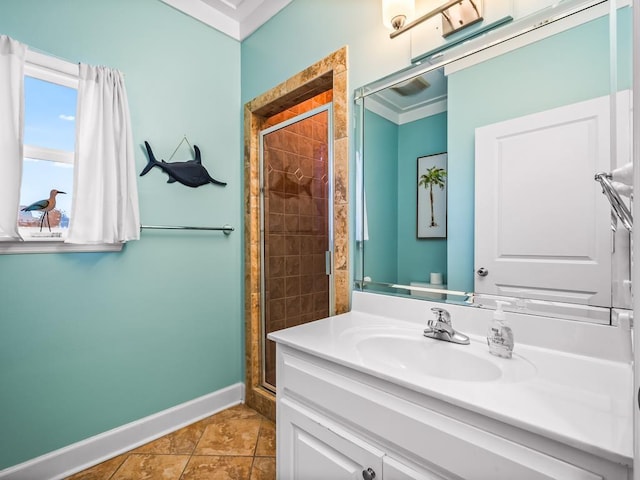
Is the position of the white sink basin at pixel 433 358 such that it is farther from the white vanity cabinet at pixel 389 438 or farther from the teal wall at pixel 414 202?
the teal wall at pixel 414 202

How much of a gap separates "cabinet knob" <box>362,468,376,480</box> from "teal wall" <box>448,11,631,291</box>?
656 mm

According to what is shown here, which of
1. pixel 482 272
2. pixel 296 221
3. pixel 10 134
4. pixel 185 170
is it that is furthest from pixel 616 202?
pixel 10 134

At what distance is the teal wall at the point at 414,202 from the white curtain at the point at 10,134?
157 cm

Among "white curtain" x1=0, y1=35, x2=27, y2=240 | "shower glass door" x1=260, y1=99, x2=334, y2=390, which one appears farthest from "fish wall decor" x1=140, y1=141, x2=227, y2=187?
"white curtain" x1=0, y1=35, x2=27, y2=240

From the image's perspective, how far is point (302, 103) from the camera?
6.30 ft

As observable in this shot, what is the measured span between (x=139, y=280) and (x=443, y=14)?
1.84m

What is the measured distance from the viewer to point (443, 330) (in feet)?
3.42

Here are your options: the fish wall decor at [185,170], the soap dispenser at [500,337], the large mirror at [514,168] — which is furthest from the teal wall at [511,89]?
the fish wall decor at [185,170]

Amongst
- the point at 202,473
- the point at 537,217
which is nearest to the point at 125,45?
the point at 537,217

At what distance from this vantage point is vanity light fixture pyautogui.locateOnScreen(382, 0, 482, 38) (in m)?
1.09

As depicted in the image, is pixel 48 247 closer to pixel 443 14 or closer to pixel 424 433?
pixel 424 433

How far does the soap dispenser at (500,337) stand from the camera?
34.8 inches

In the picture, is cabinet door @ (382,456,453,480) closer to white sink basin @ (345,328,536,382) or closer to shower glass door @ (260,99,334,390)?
white sink basin @ (345,328,536,382)

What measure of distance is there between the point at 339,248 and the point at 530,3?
1.10 meters
